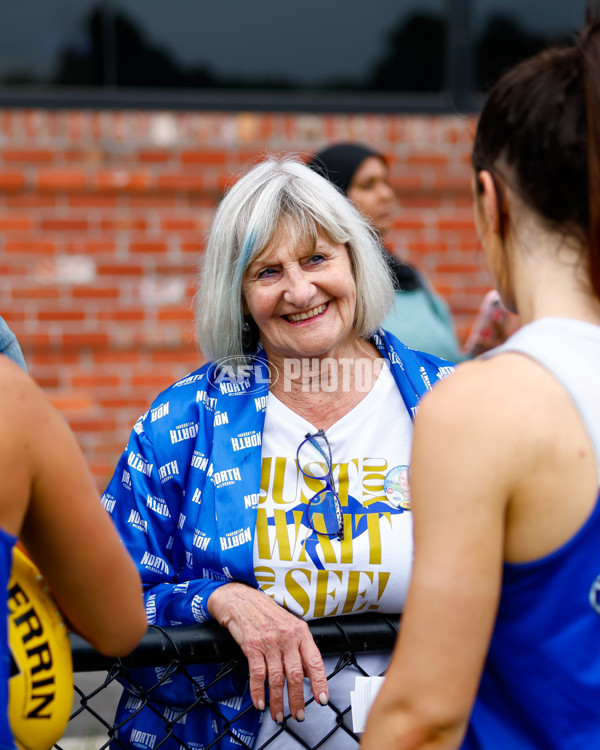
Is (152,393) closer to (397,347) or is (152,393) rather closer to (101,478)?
(101,478)

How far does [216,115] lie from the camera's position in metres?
4.32

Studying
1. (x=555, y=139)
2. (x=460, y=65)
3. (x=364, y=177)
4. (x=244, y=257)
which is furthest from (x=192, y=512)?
(x=460, y=65)

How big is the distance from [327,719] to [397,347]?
900mm

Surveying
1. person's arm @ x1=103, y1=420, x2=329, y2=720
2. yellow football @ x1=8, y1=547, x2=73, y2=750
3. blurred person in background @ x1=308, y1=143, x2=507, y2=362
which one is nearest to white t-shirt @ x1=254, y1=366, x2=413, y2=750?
person's arm @ x1=103, y1=420, x2=329, y2=720

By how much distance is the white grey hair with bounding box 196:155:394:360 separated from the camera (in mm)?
2189

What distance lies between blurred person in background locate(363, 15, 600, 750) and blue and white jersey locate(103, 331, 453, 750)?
0.82 metres

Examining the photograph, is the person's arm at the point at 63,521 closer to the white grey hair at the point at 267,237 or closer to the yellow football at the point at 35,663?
the yellow football at the point at 35,663

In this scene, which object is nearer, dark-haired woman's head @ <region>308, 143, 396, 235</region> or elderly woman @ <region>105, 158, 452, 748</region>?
elderly woman @ <region>105, 158, 452, 748</region>

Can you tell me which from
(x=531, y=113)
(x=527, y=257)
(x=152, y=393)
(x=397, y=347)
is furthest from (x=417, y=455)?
(x=152, y=393)

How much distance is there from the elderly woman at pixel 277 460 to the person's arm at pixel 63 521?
472 millimetres

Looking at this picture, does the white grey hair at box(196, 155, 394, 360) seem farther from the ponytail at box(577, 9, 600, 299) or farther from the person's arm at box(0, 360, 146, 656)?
the ponytail at box(577, 9, 600, 299)

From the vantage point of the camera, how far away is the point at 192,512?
1.94 meters

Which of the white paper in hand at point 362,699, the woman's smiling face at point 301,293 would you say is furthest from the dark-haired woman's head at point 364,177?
the white paper in hand at point 362,699

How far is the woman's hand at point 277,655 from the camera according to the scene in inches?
66.4
